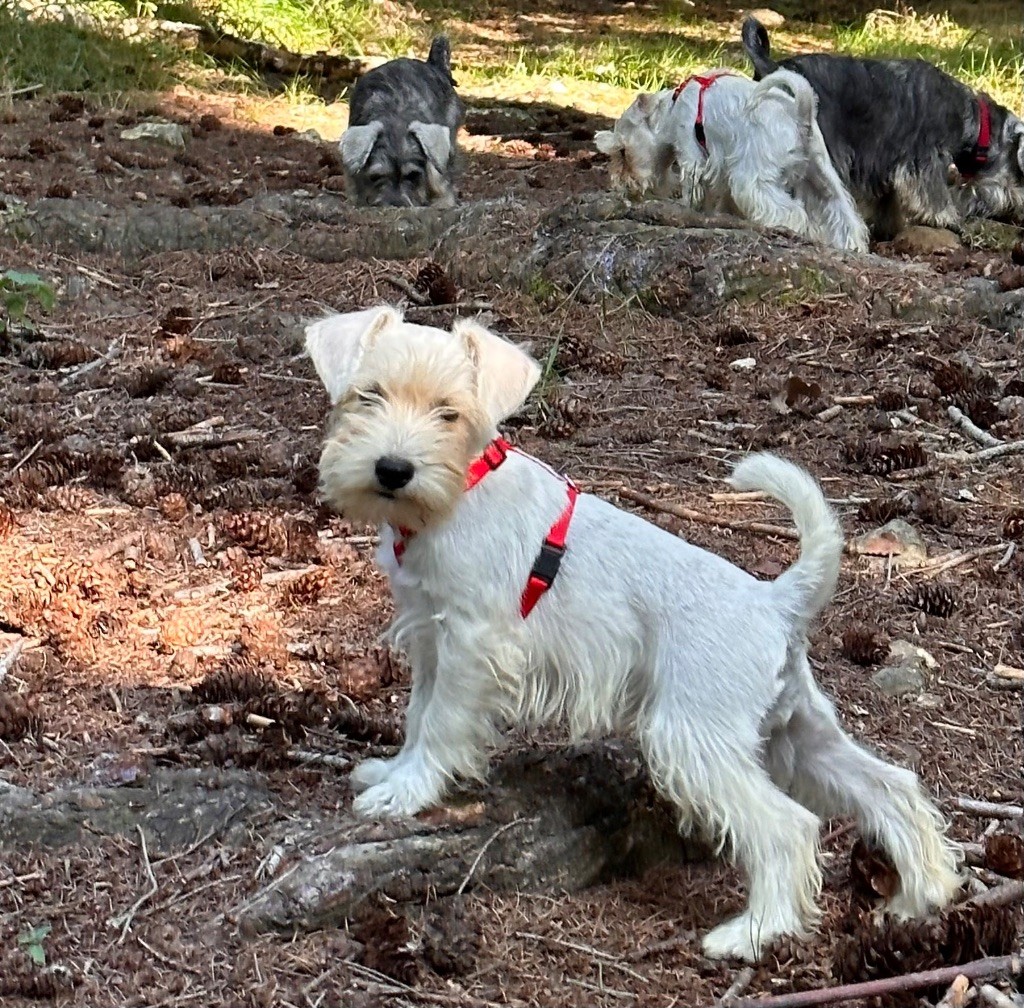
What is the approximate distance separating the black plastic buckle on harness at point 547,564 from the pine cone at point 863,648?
1545 mm

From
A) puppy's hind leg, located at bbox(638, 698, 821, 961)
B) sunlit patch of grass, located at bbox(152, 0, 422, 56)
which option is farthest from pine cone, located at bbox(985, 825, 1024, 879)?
sunlit patch of grass, located at bbox(152, 0, 422, 56)

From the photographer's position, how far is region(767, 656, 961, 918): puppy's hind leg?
3.18 metres

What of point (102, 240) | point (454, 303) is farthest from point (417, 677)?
point (102, 240)

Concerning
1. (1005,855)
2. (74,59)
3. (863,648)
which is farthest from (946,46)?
(1005,855)

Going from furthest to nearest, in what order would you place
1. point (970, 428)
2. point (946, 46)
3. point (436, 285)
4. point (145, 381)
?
point (946, 46) → point (436, 285) → point (145, 381) → point (970, 428)

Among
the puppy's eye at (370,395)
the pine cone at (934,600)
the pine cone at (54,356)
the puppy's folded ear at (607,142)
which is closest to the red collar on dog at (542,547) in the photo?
the puppy's eye at (370,395)

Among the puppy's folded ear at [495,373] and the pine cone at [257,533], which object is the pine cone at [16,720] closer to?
the pine cone at [257,533]

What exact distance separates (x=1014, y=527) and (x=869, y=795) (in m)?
2.36

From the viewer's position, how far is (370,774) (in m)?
3.49

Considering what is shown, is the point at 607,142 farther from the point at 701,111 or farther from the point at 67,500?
the point at 67,500

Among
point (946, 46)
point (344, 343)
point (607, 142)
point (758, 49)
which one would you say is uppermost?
point (946, 46)

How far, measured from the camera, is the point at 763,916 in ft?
10.2

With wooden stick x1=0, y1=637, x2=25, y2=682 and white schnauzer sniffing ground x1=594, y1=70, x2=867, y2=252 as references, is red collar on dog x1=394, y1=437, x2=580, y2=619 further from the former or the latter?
white schnauzer sniffing ground x1=594, y1=70, x2=867, y2=252

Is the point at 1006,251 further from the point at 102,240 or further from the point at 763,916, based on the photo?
the point at 763,916
